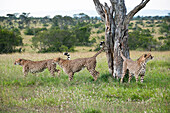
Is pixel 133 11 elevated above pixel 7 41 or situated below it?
above

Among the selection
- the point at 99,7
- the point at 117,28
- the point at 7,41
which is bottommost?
the point at 7,41

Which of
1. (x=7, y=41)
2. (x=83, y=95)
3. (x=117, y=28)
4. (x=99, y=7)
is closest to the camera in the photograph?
(x=83, y=95)

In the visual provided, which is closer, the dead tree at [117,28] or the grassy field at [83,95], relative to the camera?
the grassy field at [83,95]

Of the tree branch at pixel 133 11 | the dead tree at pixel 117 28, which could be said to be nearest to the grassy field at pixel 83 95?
the dead tree at pixel 117 28

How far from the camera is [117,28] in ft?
27.1

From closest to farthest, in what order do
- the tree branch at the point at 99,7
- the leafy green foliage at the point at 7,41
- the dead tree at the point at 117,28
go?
the dead tree at the point at 117,28
the tree branch at the point at 99,7
the leafy green foliage at the point at 7,41

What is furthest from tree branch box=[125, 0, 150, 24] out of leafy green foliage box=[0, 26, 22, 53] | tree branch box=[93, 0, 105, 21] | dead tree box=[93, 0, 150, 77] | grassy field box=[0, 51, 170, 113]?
leafy green foliage box=[0, 26, 22, 53]

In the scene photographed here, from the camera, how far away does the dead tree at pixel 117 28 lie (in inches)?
325

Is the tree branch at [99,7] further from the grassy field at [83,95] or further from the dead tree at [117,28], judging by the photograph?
the grassy field at [83,95]

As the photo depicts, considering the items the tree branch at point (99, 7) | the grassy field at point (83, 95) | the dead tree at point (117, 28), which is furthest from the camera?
the tree branch at point (99, 7)

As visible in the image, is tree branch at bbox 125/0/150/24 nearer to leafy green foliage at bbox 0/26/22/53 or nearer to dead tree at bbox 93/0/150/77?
dead tree at bbox 93/0/150/77

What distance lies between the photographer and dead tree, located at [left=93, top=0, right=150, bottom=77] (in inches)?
325

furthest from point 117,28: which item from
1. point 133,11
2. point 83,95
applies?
point 83,95

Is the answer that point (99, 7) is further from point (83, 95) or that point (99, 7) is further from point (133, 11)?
point (83, 95)
